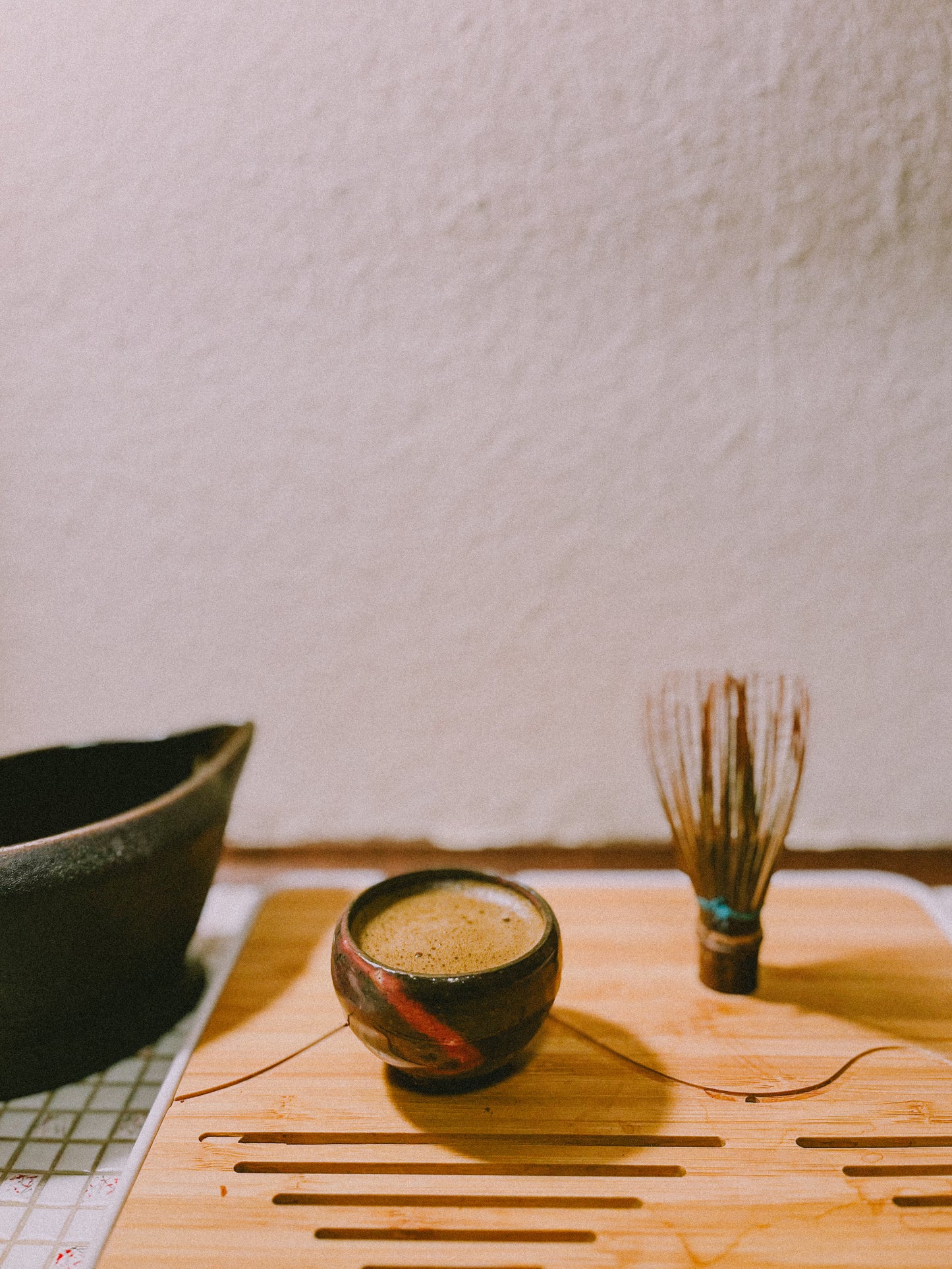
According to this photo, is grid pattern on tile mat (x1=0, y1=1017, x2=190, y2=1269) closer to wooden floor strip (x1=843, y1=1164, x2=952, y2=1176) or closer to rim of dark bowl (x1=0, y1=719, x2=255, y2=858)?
rim of dark bowl (x1=0, y1=719, x2=255, y2=858)

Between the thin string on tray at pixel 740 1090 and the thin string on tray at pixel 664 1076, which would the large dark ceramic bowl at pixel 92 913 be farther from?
the thin string on tray at pixel 740 1090

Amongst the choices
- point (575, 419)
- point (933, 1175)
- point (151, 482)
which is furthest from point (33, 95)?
point (933, 1175)

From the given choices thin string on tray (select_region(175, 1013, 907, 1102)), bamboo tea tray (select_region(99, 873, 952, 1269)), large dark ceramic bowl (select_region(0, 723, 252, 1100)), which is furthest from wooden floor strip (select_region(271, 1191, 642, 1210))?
large dark ceramic bowl (select_region(0, 723, 252, 1100))

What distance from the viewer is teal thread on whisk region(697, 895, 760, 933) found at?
70cm

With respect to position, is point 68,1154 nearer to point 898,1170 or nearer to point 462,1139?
point 462,1139

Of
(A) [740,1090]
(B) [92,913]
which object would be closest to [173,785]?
(B) [92,913]

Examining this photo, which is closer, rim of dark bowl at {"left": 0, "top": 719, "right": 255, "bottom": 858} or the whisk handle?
rim of dark bowl at {"left": 0, "top": 719, "right": 255, "bottom": 858}

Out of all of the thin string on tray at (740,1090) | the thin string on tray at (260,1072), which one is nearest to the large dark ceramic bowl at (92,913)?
the thin string on tray at (260,1072)

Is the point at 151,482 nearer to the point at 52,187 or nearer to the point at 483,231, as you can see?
the point at 52,187

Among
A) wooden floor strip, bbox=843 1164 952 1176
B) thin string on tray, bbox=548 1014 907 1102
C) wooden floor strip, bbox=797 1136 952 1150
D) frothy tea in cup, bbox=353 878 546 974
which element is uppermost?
frothy tea in cup, bbox=353 878 546 974

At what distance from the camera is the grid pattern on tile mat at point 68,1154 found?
56cm

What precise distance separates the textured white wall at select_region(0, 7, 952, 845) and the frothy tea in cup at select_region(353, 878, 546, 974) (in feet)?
1.36

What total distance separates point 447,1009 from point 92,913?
0.94 ft

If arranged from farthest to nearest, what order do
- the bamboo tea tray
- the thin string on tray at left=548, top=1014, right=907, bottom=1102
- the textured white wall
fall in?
the textured white wall < the thin string on tray at left=548, top=1014, right=907, bottom=1102 < the bamboo tea tray
